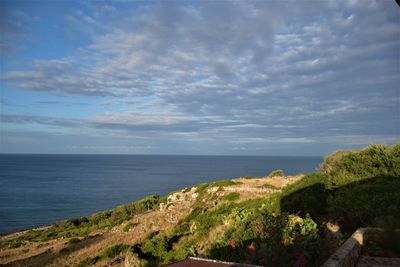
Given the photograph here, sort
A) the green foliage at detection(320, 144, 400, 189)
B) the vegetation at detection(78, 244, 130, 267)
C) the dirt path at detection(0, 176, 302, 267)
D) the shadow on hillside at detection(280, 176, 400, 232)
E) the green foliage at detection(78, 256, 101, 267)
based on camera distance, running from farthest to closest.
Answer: the dirt path at detection(0, 176, 302, 267)
the vegetation at detection(78, 244, 130, 267)
the green foliage at detection(78, 256, 101, 267)
the green foliage at detection(320, 144, 400, 189)
the shadow on hillside at detection(280, 176, 400, 232)

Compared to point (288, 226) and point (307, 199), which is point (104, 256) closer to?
point (307, 199)

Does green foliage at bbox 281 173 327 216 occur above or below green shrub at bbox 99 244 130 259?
above

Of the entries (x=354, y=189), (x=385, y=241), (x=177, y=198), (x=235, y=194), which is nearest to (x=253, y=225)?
(x=385, y=241)

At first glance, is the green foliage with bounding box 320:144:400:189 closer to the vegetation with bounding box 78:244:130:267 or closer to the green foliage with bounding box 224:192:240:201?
the vegetation with bounding box 78:244:130:267

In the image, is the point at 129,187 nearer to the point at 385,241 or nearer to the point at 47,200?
the point at 47,200

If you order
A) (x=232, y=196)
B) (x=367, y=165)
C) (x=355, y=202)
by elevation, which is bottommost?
(x=232, y=196)

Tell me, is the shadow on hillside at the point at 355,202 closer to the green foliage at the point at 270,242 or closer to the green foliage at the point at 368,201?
the green foliage at the point at 368,201

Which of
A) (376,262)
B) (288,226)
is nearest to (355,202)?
(288,226)

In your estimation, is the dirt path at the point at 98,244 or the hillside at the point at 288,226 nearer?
the hillside at the point at 288,226

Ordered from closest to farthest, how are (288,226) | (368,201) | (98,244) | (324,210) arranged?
(288,226) < (368,201) < (324,210) < (98,244)

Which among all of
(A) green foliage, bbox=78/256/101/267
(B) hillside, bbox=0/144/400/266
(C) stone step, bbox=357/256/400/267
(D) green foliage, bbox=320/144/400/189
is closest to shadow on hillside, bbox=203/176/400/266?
(B) hillside, bbox=0/144/400/266

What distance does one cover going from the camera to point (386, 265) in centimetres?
889

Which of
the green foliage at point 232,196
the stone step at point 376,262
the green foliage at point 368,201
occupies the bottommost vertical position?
the green foliage at point 232,196

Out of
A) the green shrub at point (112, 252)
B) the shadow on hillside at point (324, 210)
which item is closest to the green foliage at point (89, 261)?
the green shrub at point (112, 252)
